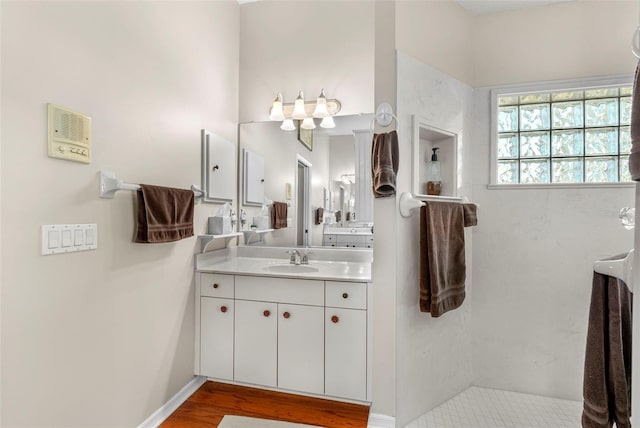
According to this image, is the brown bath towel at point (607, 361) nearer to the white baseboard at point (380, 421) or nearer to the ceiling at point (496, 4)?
the white baseboard at point (380, 421)

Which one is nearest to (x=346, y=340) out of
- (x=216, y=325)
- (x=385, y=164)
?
(x=216, y=325)

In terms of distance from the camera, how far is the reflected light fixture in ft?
8.05

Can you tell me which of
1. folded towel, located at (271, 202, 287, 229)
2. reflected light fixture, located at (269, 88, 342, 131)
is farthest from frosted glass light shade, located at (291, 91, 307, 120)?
folded towel, located at (271, 202, 287, 229)

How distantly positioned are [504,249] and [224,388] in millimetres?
2142

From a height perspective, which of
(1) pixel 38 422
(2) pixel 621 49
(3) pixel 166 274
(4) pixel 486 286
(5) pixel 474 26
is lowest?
(1) pixel 38 422

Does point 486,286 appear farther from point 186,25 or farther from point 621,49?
point 186,25

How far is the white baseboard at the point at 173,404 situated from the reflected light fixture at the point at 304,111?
191 centimetres

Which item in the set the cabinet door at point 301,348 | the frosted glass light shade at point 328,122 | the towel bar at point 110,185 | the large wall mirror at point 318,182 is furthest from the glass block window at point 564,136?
the towel bar at point 110,185

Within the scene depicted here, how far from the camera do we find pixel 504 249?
7.57 feet

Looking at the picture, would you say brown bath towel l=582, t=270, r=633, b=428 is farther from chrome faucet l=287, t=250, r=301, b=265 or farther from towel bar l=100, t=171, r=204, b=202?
towel bar l=100, t=171, r=204, b=202

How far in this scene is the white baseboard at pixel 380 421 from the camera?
1.83 metres

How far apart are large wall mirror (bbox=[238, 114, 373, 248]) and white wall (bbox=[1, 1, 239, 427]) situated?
0.51 meters

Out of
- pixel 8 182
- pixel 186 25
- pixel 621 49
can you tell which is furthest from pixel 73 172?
pixel 621 49

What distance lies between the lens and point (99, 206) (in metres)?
1.48
